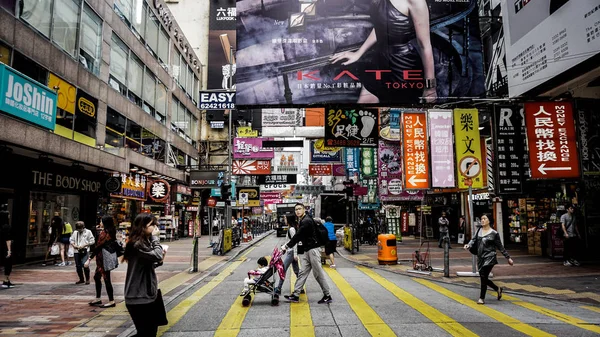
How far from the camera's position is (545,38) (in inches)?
458

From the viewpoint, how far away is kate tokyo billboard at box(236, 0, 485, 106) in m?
12.5

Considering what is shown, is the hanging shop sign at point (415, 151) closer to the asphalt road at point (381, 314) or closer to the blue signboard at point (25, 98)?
the asphalt road at point (381, 314)

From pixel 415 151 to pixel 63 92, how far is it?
44.6 ft

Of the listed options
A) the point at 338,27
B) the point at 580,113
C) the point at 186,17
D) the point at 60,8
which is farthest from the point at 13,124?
the point at 186,17

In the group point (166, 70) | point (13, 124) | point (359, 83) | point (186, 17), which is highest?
point (186, 17)

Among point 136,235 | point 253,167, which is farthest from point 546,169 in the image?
point 253,167

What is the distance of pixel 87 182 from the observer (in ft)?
63.7

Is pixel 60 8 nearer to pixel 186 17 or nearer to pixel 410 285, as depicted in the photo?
pixel 410 285

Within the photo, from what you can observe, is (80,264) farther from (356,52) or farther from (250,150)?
(250,150)

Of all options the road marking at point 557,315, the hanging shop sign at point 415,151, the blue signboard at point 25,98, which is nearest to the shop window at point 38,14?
the blue signboard at point 25,98

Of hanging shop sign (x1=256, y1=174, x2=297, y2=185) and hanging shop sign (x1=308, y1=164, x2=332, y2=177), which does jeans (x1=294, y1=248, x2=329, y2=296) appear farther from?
hanging shop sign (x1=256, y1=174, x2=297, y2=185)

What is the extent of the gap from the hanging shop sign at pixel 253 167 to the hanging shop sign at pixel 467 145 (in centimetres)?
1673

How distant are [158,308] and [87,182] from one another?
16885mm

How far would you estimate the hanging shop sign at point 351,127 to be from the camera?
13.5 m
